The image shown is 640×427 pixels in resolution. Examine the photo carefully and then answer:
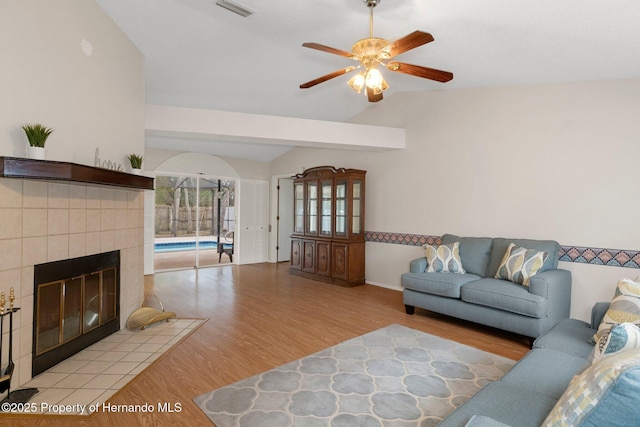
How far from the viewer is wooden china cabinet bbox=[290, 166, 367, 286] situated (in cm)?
587

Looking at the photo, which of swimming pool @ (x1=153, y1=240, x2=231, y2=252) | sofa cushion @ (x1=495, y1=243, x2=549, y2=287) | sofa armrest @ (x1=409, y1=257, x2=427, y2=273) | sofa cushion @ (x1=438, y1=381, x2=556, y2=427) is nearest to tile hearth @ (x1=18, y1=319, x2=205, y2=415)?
sofa cushion @ (x1=438, y1=381, x2=556, y2=427)

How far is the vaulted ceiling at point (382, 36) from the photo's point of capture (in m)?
2.71

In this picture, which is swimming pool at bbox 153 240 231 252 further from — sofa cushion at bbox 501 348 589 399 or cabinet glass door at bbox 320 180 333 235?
sofa cushion at bbox 501 348 589 399

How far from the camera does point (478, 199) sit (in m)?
4.65

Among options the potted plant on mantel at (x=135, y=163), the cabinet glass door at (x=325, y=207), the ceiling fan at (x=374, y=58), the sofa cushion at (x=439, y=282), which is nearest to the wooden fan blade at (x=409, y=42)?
the ceiling fan at (x=374, y=58)

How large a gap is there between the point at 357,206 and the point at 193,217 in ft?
12.7

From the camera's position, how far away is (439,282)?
393 cm

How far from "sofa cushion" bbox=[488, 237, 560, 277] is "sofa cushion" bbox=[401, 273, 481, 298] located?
0.24 meters

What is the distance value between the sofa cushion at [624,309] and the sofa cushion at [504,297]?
922 millimetres

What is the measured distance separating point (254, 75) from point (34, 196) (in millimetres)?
2839

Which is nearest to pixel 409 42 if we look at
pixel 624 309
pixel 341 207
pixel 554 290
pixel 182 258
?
pixel 624 309

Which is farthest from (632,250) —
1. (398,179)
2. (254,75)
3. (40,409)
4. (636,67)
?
(40,409)

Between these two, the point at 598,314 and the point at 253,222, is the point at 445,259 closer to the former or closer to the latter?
the point at 598,314

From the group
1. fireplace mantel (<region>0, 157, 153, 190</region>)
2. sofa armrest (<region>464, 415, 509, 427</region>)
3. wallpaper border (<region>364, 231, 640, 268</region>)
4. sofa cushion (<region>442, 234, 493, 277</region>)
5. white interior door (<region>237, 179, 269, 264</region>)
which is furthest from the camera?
white interior door (<region>237, 179, 269, 264</region>)
